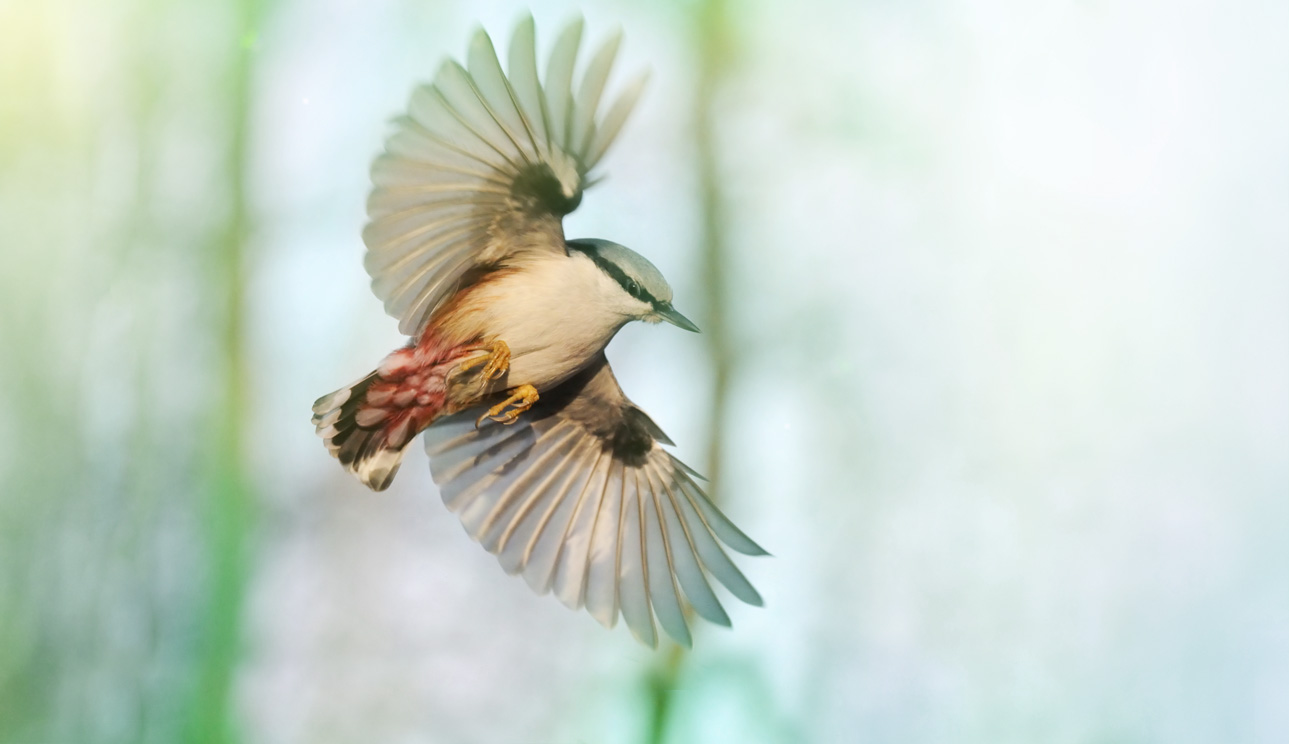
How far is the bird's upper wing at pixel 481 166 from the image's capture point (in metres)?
0.67

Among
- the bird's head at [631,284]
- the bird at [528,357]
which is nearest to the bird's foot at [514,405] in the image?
the bird at [528,357]

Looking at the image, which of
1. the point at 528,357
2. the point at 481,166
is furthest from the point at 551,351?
the point at 481,166

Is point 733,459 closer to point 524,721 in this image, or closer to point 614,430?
point 614,430

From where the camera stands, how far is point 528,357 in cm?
78

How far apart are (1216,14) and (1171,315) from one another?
11.9 inches

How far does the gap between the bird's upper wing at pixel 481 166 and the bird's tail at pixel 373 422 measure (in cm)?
6

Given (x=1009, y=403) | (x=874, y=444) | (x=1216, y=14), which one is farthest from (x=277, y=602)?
(x=1216, y=14)

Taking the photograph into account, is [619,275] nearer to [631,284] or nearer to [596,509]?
[631,284]

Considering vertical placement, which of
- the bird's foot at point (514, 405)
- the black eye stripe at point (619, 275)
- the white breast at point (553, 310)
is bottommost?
the bird's foot at point (514, 405)

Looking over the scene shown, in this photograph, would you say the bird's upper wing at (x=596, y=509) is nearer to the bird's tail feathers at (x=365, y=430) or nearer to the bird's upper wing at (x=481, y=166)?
the bird's tail feathers at (x=365, y=430)

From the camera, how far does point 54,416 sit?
2.91 feet

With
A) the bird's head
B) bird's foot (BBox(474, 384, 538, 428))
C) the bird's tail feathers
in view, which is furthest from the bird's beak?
the bird's tail feathers

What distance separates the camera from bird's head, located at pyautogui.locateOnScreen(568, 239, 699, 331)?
77 cm

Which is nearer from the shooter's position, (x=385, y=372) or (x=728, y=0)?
(x=385, y=372)
